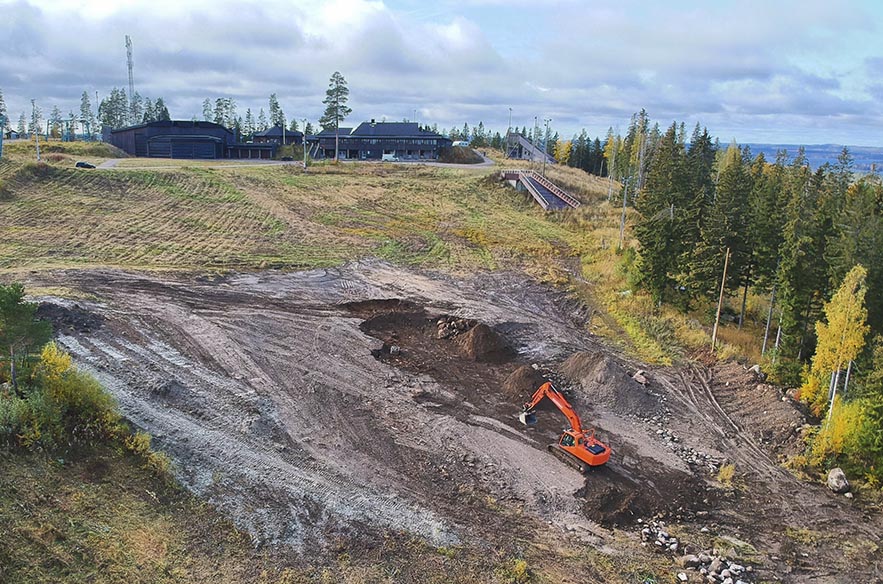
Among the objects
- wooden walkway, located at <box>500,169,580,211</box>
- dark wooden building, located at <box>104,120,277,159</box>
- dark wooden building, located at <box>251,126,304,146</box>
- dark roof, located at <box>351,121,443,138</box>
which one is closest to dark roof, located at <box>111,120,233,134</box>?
dark wooden building, located at <box>104,120,277,159</box>

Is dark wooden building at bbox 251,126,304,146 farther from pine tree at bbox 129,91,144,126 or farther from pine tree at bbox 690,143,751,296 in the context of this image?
pine tree at bbox 690,143,751,296

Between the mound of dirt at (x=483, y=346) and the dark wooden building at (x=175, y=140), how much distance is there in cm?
6639

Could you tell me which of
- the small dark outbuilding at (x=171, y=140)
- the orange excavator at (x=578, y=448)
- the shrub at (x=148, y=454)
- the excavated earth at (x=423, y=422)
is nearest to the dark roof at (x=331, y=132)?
the small dark outbuilding at (x=171, y=140)

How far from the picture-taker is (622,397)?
24.2 meters

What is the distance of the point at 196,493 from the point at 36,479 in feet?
11.9

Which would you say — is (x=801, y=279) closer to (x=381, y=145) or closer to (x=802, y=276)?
(x=802, y=276)

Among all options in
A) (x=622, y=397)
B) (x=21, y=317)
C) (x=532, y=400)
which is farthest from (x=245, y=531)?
(x=622, y=397)

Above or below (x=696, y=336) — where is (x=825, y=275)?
above

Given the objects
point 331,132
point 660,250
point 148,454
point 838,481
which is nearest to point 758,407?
point 838,481

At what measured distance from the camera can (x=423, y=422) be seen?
70.9 feet

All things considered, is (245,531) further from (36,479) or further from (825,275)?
(825,275)

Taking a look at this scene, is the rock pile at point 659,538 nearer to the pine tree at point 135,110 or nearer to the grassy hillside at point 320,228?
the grassy hillside at point 320,228

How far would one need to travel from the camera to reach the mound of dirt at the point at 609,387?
78.6ft

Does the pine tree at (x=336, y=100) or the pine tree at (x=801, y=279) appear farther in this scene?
the pine tree at (x=336, y=100)
